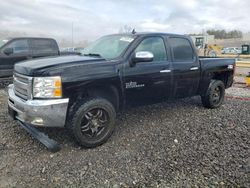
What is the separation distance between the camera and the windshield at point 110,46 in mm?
4883

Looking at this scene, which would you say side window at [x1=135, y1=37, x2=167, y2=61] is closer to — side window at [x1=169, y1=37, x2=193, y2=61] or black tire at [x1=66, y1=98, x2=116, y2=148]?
side window at [x1=169, y1=37, x2=193, y2=61]

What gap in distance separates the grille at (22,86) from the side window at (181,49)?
2977mm

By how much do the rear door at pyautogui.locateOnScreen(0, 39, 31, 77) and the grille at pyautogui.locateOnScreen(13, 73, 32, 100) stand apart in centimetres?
535

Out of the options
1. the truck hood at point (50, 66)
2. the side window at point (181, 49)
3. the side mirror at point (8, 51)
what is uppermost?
the side mirror at point (8, 51)

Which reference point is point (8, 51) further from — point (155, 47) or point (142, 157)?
point (142, 157)

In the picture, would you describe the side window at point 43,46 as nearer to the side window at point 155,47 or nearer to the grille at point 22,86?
the grille at point 22,86

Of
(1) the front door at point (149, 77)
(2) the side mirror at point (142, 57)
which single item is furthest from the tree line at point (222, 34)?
(2) the side mirror at point (142, 57)

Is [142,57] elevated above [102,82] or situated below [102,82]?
above

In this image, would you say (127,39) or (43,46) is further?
(43,46)

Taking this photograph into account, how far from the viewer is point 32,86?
3.87 metres

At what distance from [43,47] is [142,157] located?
7.48 m

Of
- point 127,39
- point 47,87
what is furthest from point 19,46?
point 47,87

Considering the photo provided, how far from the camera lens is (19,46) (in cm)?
955

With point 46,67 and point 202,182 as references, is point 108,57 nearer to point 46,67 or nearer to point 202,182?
point 46,67
